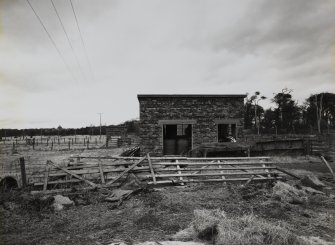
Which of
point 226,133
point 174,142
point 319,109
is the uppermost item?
point 319,109

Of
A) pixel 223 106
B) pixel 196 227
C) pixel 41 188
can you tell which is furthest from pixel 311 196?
pixel 223 106

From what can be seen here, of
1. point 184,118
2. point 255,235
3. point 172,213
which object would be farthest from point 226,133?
point 255,235

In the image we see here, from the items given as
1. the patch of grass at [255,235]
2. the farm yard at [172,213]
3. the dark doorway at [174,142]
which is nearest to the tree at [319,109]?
the dark doorway at [174,142]

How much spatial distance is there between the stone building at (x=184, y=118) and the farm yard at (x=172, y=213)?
29.2 feet

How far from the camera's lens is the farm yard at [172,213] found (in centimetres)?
541

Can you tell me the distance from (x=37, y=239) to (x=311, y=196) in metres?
8.02

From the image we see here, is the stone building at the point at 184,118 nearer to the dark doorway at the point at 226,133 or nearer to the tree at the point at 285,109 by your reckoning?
the dark doorway at the point at 226,133

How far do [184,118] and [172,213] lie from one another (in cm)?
1329

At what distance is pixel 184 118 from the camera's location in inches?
788

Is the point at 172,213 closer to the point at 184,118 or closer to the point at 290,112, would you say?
the point at 184,118

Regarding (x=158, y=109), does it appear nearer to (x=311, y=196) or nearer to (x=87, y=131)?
(x=311, y=196)

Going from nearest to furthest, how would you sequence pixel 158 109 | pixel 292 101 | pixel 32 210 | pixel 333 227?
pixel 333 227 → pixel 32 210 → pixel 158 109 → pixel 292 101

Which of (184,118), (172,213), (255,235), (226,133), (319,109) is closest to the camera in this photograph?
(255,235)

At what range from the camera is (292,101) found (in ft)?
198
